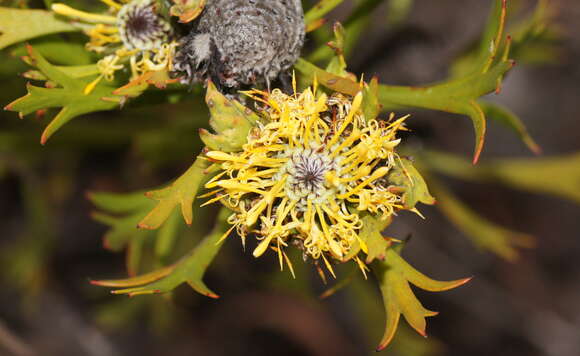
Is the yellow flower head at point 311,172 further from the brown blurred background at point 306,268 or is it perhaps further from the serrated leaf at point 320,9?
the brown blurred background at point 306,268

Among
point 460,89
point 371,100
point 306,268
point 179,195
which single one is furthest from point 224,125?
point 306,268

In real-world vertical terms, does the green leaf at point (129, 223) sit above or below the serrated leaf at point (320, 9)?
below

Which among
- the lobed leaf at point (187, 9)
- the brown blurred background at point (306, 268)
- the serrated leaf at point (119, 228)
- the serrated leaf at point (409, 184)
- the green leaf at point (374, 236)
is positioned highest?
the lobed leaf at point (187, 9)

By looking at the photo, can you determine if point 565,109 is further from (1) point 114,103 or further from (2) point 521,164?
(1) point 114,103

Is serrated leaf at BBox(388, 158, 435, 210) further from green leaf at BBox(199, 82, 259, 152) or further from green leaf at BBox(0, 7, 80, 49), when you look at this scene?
green leaf at BBox(0, 7, 80, 49)

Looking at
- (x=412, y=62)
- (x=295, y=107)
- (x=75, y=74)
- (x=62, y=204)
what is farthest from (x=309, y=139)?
(x=62, y=204)

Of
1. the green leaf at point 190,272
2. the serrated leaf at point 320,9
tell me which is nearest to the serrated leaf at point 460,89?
the serrated leaf at point 320,9
